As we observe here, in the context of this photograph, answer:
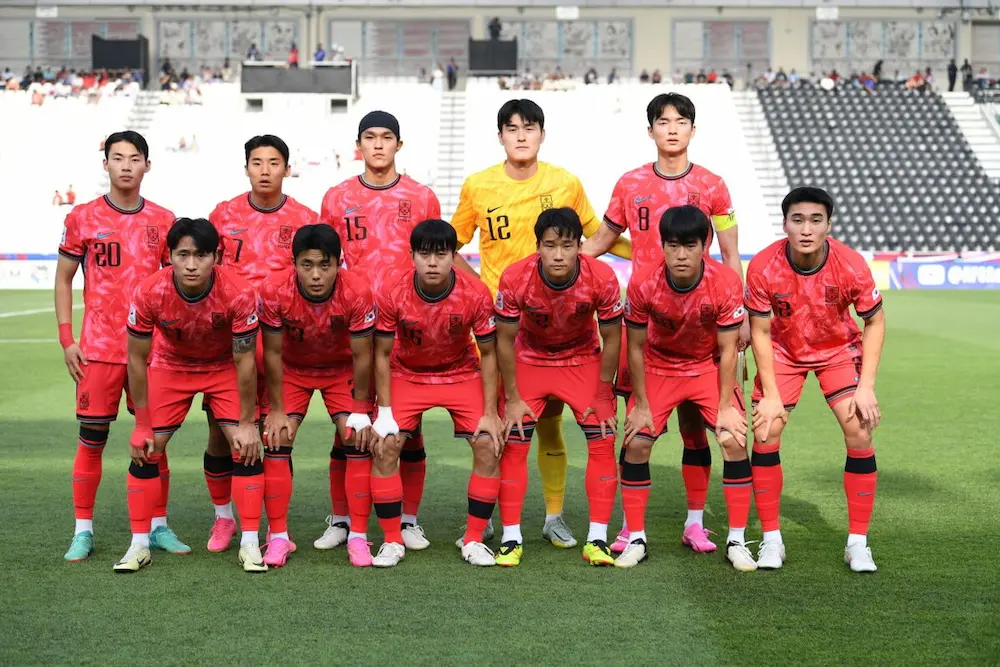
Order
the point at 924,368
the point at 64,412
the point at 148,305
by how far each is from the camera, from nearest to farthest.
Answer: the point at 148,305 → the point at 64,412 → the point at 924,368

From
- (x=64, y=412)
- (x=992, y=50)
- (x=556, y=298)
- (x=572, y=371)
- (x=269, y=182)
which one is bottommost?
(x=64, y=412)

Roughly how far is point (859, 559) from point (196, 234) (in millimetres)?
3819

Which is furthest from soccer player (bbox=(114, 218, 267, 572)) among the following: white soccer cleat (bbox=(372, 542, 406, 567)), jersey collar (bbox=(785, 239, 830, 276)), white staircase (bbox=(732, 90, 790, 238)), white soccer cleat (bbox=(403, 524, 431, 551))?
white staircase (bbox=(732, 90, 790, 238))

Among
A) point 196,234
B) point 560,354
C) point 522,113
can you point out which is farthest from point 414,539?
point 522,113

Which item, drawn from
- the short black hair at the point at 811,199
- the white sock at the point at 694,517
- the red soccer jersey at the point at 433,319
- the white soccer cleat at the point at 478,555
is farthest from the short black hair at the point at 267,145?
the white sock at the point at 694,517

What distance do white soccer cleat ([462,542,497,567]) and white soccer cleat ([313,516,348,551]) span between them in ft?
2.68

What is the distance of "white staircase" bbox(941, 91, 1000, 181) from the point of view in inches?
1553

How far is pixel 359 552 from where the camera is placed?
6.38 metres

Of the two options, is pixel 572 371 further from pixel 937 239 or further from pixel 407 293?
pixel 937 239

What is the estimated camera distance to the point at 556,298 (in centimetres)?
641

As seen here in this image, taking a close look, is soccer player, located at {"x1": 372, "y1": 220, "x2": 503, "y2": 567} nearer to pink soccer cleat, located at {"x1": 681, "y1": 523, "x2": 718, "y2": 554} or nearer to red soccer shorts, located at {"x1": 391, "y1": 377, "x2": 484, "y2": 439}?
red soccer shorts, located at {"x1": 391, "y1": 377, "x2": 484, "y2": 439}

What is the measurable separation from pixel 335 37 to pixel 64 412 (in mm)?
36881

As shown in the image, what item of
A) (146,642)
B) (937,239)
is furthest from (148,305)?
(937,239)

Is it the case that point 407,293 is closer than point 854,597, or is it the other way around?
point 854,597
